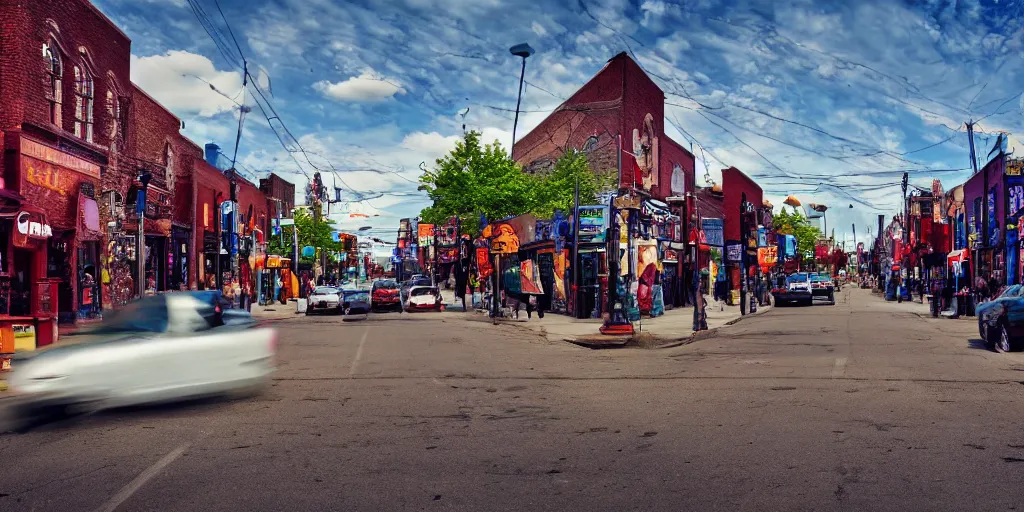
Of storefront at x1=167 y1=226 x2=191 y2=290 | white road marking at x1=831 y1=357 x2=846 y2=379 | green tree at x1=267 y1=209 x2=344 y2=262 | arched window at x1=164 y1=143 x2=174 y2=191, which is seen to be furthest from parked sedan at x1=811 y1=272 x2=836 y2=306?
green tree at x1=267 y1=209 x2=344 y2=262

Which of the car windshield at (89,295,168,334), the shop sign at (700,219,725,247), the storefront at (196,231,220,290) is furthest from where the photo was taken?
the shop sign at (700,219,725,247)

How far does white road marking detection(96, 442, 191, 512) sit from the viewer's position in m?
5.45

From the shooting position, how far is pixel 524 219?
38.9 meters

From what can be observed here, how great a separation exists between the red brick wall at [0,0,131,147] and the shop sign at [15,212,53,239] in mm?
2859

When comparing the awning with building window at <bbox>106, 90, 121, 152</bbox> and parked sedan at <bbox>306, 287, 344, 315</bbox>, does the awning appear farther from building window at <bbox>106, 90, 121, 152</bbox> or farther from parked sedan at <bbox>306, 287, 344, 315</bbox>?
building window at <bbox>106, 90, 121, 152</bbox>

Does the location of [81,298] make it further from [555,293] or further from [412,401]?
[412,401]

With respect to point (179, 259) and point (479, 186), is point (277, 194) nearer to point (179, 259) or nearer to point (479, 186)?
point (179, 259)

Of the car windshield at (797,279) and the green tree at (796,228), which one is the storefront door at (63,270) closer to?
the car windshield at (797,279)

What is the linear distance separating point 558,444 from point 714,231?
51644 millimetres

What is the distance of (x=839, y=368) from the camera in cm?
1369

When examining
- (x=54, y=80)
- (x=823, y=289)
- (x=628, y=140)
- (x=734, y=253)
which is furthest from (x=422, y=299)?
(x=823, y=289)

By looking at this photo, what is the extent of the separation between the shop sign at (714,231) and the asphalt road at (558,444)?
4231 centimetres

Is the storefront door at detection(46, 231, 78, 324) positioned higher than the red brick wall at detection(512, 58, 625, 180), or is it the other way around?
the red brick wall at detection(512, 58, 625, 180)

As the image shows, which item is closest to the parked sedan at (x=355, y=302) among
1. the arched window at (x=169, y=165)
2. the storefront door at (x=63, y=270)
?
the arched window at (x=169, y=165)
